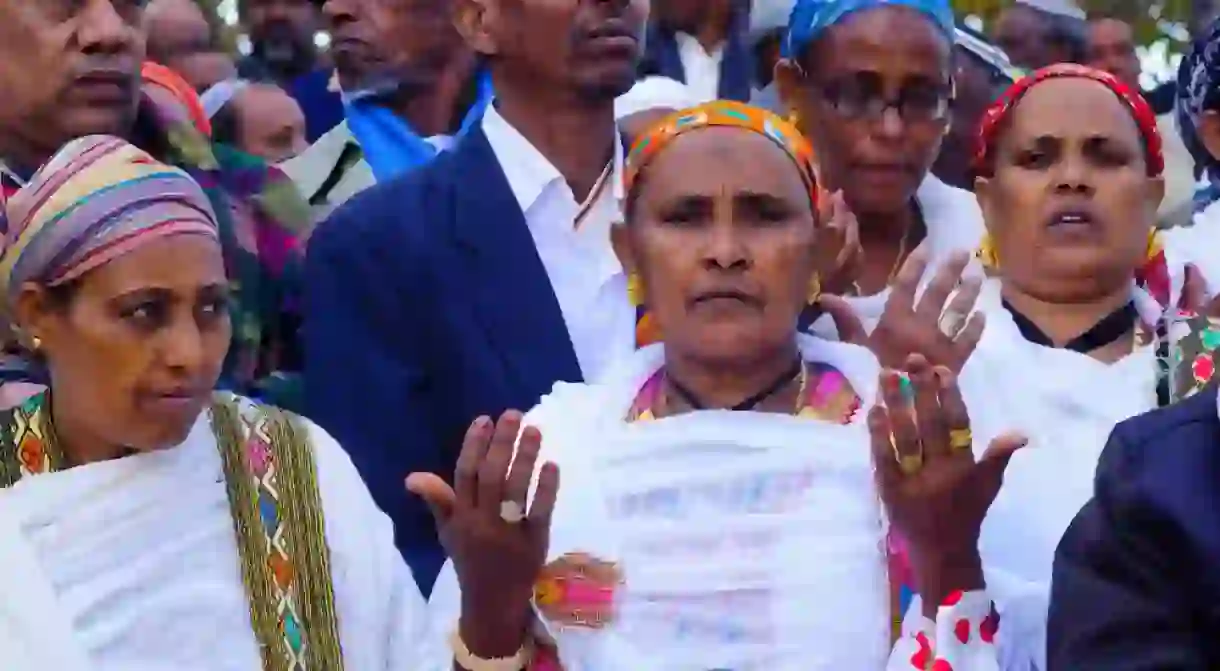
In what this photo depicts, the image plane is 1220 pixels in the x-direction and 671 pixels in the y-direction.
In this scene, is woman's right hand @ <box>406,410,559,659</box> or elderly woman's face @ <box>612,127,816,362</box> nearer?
woman's right hand @ <box>406,410,559,659</box>

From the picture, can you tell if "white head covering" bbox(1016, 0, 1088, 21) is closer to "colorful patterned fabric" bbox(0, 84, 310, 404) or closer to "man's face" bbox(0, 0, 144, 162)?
"colorful patterned fabric" bbox(0, 84, 310, 404)

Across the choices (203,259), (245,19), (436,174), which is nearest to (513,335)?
(436,174)

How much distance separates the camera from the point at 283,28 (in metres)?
6.87

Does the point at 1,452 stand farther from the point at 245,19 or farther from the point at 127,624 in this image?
the point at 245,19

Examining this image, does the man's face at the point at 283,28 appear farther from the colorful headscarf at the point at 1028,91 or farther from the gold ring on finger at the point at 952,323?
the gold ring on finger at the point at 952,323

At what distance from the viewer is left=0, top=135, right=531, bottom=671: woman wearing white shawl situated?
2910 millimetres

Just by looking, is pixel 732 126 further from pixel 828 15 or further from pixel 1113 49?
pixel 1113 49

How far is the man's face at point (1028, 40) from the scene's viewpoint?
22.1 feet

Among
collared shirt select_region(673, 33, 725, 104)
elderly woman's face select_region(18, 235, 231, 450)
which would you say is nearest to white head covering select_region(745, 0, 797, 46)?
collared shirt select_region(673, 33, 725, 104)

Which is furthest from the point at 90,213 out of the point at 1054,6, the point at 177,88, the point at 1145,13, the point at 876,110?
the point at 1145,13

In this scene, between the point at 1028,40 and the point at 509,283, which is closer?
the point at 509,283

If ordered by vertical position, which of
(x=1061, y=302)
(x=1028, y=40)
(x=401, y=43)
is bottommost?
(x=1061, y=302)

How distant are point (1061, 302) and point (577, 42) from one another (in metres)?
1.08

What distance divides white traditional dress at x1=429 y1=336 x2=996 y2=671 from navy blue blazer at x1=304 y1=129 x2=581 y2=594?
0.42 metres
